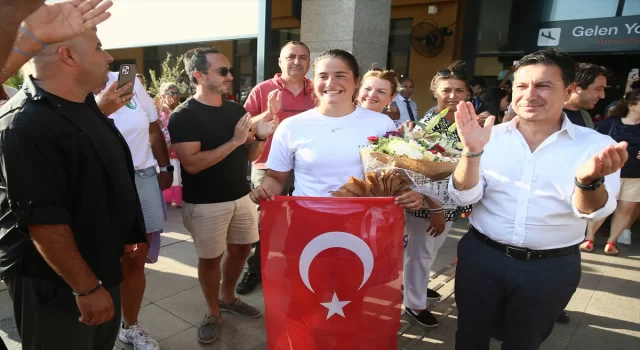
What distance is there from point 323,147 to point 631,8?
27.5 ft

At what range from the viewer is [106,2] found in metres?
1.52

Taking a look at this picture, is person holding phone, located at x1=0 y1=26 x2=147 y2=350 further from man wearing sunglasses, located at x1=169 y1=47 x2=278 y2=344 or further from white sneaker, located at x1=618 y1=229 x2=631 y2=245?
white sneaker, located at x1=618 y1=229 x2=631 y2=245

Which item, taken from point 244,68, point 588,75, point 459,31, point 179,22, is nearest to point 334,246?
point 588,75

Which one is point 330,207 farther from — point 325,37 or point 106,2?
point 325,37

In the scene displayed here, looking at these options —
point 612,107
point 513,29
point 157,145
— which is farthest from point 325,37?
point 513,29

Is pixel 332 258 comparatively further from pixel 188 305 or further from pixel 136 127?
pixel 188 305

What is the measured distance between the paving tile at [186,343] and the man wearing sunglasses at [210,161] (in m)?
0.05

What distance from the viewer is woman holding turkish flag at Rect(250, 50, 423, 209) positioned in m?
2.26

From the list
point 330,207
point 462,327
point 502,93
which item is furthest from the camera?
point 502,93

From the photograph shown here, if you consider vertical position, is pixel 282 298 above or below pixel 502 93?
below

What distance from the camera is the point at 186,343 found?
9.60 feet

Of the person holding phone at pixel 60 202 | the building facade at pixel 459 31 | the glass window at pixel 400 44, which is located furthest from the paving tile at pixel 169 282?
the glass window at pixel 400 44

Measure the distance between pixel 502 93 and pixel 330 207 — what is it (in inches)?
175

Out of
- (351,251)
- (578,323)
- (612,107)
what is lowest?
(578,323)
